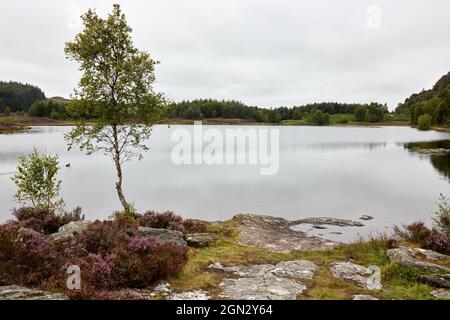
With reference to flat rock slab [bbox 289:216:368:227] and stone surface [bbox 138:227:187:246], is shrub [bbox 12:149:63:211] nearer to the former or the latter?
stone surface [bbox 138:227:187:246]

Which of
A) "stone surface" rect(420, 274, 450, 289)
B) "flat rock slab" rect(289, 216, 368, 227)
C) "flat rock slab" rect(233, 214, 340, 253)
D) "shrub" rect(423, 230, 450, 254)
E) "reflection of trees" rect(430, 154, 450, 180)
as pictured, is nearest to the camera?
"stone surface" rect(420, 274, 450, 289)

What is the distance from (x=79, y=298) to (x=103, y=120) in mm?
13767

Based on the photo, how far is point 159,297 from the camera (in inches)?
356

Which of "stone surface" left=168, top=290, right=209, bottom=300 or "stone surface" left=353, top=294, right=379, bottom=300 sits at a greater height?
"stone surface" left=168, top=290, right=209, bottom=300

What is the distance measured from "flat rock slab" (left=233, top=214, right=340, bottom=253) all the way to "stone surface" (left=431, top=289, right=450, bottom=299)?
6668mm

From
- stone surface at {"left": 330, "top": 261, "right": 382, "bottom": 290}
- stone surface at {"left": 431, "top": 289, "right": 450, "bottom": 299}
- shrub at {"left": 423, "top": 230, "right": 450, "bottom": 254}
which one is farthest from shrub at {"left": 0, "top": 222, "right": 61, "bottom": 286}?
shrub at {"left": 423, "top": 230, "right": 450, "bottom": 254}

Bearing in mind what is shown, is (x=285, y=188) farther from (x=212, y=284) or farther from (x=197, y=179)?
(x=212, y=284)

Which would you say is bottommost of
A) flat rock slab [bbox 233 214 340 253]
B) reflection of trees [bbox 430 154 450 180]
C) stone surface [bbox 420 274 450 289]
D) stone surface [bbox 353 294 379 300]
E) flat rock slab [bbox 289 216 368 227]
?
flat rock slab [bbox 289 216 368 227]

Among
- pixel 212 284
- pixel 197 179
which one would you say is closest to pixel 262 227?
pixel 212 284

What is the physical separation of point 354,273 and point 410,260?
6.21 ft

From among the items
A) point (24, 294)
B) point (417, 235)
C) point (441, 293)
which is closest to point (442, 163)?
point (417, 235)

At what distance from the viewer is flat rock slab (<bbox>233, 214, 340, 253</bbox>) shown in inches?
669

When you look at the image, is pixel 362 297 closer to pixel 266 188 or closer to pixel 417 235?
pixel 417 235

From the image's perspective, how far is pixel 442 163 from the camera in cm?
5466
